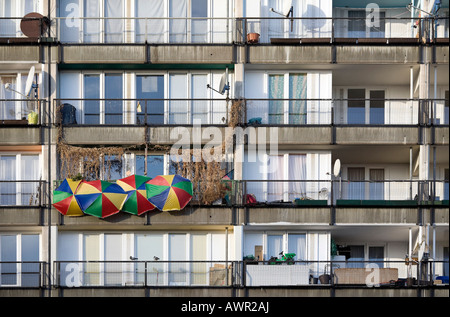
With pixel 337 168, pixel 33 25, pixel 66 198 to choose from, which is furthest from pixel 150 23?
pixel 337 168

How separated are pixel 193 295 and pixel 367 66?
10044mm

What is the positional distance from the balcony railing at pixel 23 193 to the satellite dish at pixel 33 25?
5183 millimetres

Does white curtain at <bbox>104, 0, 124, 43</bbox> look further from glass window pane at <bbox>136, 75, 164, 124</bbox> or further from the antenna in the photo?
the antenna

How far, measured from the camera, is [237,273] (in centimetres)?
4091

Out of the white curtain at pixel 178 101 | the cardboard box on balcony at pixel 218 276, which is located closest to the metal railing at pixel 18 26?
the white curtain at pixel 178 101

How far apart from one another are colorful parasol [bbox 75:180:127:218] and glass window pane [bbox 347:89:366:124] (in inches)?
339

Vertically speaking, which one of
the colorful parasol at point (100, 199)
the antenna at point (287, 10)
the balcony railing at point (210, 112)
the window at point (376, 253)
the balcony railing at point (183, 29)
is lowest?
the window at point (376, 253)

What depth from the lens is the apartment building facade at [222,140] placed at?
136ft

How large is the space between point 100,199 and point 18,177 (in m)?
3.51

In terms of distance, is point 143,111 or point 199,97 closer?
point 143,111

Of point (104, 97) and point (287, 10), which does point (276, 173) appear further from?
point (104, 97)

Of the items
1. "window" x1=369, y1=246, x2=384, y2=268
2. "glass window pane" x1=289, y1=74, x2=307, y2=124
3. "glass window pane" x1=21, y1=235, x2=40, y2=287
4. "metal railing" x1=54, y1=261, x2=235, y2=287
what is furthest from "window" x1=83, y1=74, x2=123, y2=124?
"window" x1=369, y1=246, x2=384, y2=268

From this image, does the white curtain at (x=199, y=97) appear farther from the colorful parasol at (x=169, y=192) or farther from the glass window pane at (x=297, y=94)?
the glass window pane at (x=297, y=94)

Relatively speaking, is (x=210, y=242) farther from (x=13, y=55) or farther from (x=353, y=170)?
(x=13, y=55)
